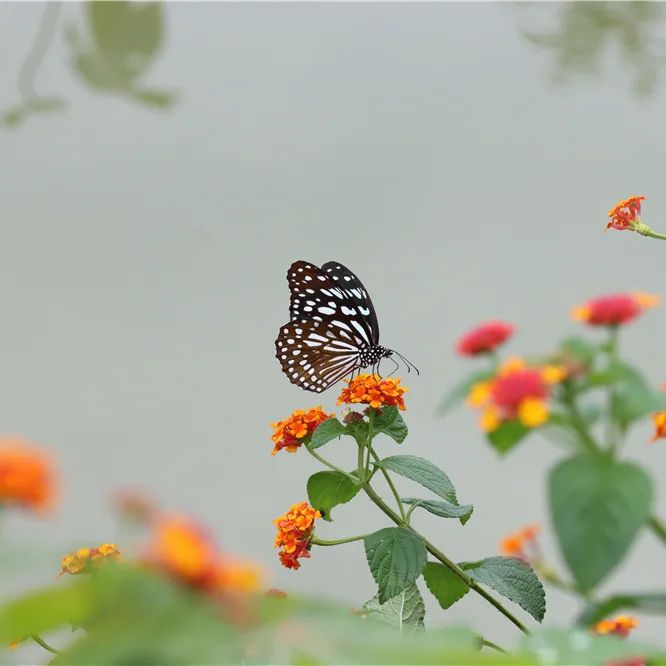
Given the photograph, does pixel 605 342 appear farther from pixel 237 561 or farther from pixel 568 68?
pixel 568 68

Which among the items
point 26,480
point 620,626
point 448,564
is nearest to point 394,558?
point 448,564

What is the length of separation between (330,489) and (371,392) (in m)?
0.08

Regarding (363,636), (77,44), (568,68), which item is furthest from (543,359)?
(77,44)

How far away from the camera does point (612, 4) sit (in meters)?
1.83

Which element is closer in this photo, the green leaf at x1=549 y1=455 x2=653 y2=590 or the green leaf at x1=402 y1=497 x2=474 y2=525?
the green leaf at x1=549 y1=455 x2=653 y2=590

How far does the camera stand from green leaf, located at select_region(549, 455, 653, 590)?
11.1 inches

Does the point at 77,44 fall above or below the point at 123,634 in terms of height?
above

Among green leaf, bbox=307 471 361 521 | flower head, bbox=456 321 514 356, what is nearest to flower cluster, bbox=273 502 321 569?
green leaf, bbox=307 471 361 521

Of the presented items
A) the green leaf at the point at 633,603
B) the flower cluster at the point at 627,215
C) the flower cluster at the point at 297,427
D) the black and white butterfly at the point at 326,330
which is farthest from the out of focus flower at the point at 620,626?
the black and white butterfly at the point at 326,330

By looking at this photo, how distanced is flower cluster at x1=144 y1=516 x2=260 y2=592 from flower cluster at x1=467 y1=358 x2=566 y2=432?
11cm

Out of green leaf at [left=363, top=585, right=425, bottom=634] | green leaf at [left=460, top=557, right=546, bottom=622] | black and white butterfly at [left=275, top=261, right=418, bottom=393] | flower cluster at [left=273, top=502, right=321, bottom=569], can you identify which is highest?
black and white butterfly at [left=275, top=261, right=418, bottom=393]

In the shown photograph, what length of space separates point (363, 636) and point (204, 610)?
0.04 meters

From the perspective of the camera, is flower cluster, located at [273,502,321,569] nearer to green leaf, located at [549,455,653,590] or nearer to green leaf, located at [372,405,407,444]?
green leaf, located at [372,405,407,444]

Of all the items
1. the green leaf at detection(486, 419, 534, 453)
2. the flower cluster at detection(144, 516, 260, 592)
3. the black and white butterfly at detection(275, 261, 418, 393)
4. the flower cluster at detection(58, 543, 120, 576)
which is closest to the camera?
the flower cluster at detection(144, 516, 260, 592)
